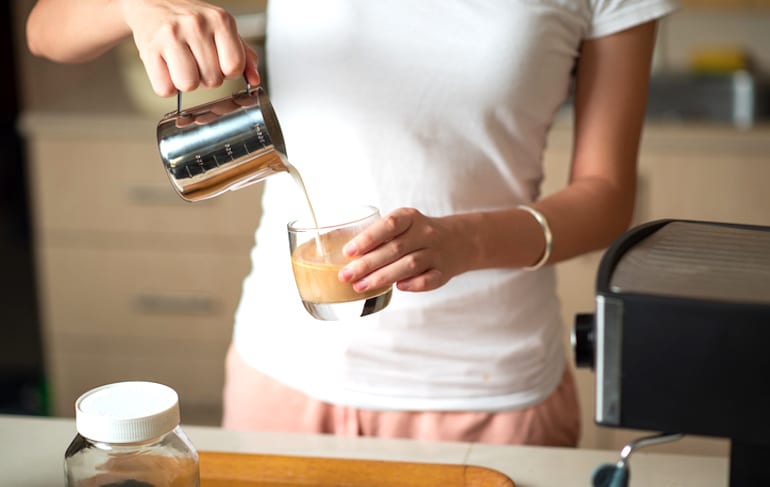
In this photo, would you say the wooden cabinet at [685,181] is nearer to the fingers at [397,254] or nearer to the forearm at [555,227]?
the forearm at [555,227]

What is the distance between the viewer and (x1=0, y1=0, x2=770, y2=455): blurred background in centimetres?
249

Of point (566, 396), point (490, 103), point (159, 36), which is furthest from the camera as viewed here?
point (566, 396)

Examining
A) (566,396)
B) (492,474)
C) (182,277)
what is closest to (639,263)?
(492,474)

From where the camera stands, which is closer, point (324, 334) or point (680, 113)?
point (324, 334)

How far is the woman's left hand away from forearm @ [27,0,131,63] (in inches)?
14.9

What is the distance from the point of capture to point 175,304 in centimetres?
277

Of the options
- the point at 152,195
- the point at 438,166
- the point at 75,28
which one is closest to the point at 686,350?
the point at 438,166

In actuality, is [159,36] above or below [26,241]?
above

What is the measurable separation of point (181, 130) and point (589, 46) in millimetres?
499

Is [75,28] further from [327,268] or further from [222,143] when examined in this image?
[327,268]

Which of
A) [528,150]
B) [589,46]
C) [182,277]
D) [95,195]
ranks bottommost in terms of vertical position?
[182,277]

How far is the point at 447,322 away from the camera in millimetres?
1201

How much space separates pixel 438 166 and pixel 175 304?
173cm

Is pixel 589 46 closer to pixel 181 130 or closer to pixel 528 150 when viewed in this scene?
pixel 528 150
